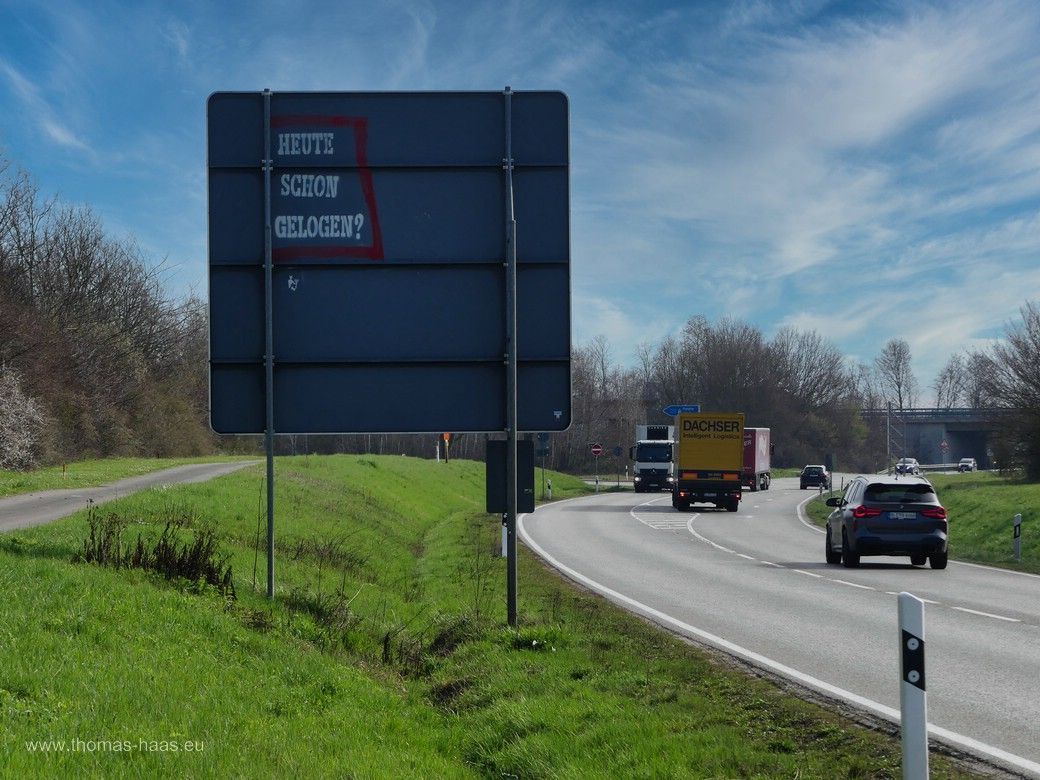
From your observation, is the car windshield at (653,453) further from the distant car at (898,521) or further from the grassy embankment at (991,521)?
the distant car at (898,521)

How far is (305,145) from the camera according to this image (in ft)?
42.7

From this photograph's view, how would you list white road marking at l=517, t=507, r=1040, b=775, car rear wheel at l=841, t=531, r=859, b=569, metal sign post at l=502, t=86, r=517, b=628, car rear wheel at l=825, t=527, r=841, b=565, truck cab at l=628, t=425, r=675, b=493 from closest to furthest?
white road marking at l=517, t=507, r=1040, b=775 → metal sign post at l=502, t=86, r=517, b=628 → car rear wheel at l=841, t=531, r=859, b=569 → car rear wheel at l=825, t=527, r=841, b=565 → truck cab at l=628, t=425, r=675, b=493

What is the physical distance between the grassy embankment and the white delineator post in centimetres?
1808

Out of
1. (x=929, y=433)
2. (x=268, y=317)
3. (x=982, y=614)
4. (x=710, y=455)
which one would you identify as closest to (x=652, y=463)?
(x=710, y=455)

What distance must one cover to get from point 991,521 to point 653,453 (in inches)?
1324

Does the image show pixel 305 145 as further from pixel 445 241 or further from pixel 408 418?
pixel 408 418

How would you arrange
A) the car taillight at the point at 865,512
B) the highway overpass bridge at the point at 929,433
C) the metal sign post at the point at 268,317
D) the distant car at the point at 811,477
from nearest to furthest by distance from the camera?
the metal sign post at the point at 268,317 < the car taillight at the point at 865,512 < the distant car at the point at 811,477 < the highway overpass bridge at the point at 929,433

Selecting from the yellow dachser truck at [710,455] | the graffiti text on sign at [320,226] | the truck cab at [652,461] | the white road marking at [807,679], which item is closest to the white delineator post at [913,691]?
the white road marking at [807,679]

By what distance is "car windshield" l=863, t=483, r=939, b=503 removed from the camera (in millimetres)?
21266

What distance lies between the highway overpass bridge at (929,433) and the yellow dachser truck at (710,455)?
91822 millimetres

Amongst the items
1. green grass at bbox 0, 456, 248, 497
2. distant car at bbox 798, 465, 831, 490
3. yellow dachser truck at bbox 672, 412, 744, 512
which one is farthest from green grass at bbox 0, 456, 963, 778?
distant car at bbox 798, 465, 831, 490

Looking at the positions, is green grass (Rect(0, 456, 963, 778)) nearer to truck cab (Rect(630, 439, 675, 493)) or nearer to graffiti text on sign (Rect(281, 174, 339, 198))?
graffiti text on sign (Rect(281, 174, 339, 198))

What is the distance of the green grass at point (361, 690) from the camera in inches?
247

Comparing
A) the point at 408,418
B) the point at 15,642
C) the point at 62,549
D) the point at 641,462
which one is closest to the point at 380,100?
the point at 408,418
